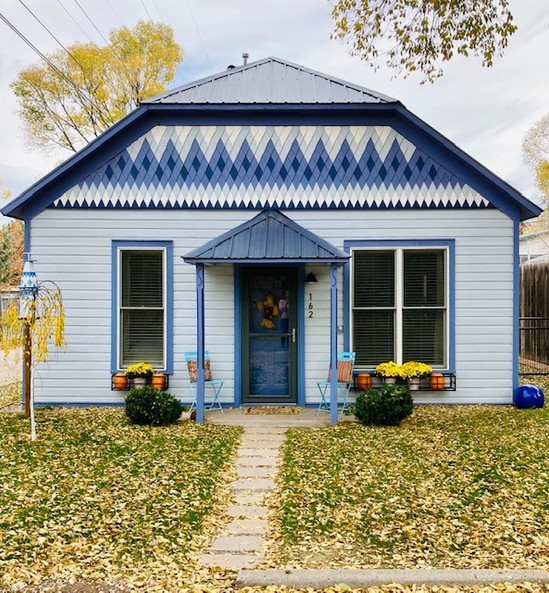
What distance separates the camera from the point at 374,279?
8859 millimetres

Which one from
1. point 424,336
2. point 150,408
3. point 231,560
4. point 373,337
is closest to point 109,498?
point 231,560

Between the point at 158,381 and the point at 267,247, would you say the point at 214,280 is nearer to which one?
the point at 267,247

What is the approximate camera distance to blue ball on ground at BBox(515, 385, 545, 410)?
8.63 metres

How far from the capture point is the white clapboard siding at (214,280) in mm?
8727

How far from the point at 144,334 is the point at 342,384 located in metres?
3.26

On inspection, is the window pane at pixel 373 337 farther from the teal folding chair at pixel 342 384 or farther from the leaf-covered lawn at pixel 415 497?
the leaf-covered lawn at pixel 415 497

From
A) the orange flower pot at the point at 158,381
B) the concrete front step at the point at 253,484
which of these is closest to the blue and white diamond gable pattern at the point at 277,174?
the orange flower pot at the point at 158,381

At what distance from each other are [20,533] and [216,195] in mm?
5737

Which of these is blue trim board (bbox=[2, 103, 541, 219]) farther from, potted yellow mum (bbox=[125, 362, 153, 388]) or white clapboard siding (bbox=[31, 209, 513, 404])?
potted yellow mum (bbox=[125, 362, 153, 388])

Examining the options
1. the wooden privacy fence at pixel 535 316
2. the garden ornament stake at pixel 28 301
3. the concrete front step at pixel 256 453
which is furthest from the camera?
the wooden privacy fence at pixel 535 316

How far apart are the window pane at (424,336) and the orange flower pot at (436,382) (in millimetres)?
241

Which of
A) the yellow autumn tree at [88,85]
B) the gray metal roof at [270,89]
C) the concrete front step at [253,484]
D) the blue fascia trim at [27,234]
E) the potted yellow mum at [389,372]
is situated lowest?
the concrete front step at [253,484]

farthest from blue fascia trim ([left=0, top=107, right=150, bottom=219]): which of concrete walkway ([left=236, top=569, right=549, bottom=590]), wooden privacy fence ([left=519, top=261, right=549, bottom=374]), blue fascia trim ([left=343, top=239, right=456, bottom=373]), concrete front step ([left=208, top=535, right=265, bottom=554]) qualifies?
wooden privacy fence ([left=519, top=261, right=549, bottom=374])

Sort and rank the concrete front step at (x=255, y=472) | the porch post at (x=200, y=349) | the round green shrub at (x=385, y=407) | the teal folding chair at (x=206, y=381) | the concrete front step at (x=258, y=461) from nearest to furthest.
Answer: the concrete front step at (x=255, y=472)
the concrete front step at (x=258, y=461)
the round green shrub at (x=385, y=407)
the porch post at (x=200, y=349)
the teal folding chair at (x=206, y=381)
